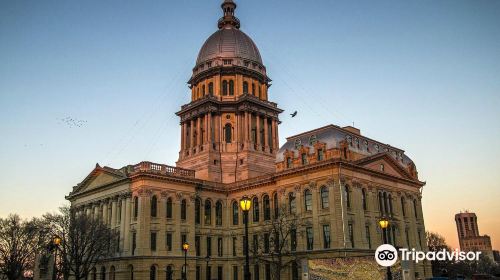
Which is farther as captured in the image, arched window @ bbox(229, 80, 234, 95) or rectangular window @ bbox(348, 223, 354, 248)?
arched window @ bbox(229, 80, 234, 95)

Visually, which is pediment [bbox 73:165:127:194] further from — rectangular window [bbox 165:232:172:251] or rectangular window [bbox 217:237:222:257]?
rectangular window [bbox 217:237:222:257]

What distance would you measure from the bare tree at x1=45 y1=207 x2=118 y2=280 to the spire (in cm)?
4755

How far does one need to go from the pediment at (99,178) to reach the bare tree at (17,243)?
381 inches

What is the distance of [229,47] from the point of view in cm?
8712

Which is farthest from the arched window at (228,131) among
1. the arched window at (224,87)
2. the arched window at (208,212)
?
the arched window at (208,212)

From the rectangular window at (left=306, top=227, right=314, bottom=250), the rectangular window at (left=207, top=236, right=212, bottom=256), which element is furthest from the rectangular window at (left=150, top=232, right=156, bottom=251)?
the rectangular window at (left=306, top=227, right=314, bottom=250)

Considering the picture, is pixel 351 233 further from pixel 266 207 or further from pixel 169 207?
pixel 169 207

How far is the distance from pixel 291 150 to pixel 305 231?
1135 cm

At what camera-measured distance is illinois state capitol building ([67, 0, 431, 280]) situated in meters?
58.6

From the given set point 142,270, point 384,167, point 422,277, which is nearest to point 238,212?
point 142,270

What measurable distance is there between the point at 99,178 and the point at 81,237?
14.9m

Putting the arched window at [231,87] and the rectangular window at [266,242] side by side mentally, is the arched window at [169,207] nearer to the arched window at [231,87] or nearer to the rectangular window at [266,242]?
the rectangular window at [266,242]

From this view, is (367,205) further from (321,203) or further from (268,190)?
(268,190)

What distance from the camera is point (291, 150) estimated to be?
6519 centimetres
